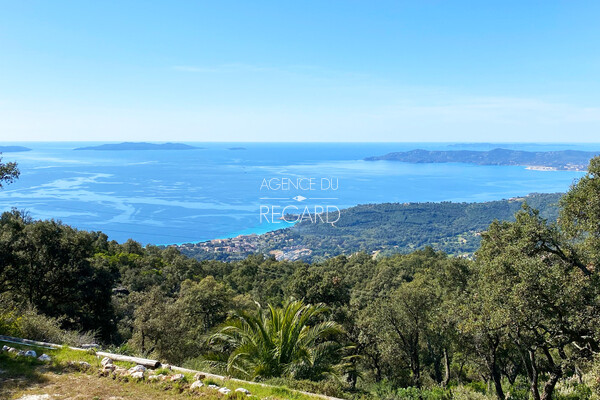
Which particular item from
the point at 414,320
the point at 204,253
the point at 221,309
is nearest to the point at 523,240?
the point at 414,320

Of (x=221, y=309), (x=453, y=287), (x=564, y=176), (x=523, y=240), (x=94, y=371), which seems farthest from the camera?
(x=564, y=176)

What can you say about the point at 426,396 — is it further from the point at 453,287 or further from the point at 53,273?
the point at 53,273

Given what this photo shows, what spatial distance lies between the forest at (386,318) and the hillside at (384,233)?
54506mm

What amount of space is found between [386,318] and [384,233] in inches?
3464

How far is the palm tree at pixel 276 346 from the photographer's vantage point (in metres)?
6.72

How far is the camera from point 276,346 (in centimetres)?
705

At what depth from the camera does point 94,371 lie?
576 cm

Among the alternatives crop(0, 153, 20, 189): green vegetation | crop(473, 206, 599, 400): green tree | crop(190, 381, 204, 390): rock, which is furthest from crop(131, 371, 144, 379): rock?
crop(0, 153, 20, 189): green vegetation

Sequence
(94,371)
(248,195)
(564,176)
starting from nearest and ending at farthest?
(94,371), (248,195), (564,176)

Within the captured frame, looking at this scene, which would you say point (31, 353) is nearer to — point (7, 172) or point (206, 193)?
point (7, 172)

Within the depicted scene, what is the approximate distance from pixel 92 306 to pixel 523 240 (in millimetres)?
15415

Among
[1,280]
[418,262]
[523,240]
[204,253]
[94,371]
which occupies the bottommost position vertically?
[204,253]

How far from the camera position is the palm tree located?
Answer: 6723 mm

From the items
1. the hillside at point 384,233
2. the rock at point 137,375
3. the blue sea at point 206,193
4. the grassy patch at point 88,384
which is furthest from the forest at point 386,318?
the blue sea at point 206,193
